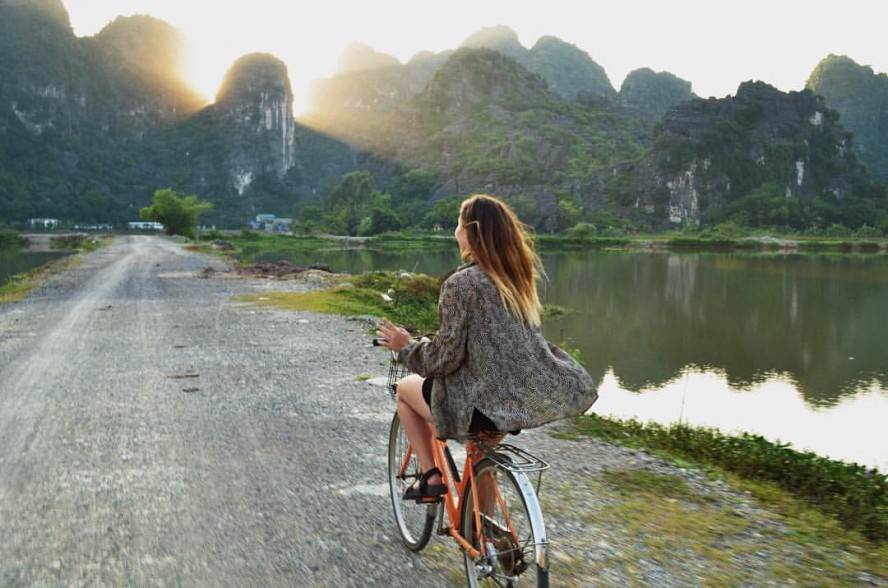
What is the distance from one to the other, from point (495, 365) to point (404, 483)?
1452mm

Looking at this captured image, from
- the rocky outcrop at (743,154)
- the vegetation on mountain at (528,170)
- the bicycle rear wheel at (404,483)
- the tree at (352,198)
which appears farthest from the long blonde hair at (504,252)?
the rocky outcrop at (743,154)

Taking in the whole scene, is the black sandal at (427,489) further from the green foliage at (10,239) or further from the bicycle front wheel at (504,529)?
the green foliage at (10,239)

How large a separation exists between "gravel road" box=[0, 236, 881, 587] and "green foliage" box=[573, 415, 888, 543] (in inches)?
29.7

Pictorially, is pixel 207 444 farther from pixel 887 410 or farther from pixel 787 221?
pixel 787 221

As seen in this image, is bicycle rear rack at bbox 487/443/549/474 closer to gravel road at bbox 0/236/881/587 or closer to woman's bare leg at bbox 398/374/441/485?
woman's bare leg at bbox 398/374/441/485

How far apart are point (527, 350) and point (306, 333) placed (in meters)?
10.5

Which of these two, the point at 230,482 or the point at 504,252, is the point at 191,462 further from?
the point at 504,252

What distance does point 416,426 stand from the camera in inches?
145

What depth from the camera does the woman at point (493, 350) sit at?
3172mm

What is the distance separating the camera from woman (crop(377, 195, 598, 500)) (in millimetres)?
3172

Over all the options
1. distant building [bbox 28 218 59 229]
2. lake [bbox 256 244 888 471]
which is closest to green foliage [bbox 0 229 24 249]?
distant building [bbox 28 218 59 229]

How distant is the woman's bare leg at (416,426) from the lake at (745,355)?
5.31m

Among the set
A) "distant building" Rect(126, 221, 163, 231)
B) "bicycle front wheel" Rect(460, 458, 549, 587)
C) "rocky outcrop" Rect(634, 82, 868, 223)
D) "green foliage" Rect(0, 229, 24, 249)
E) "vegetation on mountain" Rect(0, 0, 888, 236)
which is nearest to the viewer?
"bicycle front wheel" Rect(460, 458, 549, 587)

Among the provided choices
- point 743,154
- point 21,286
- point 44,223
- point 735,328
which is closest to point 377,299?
point 735,328
